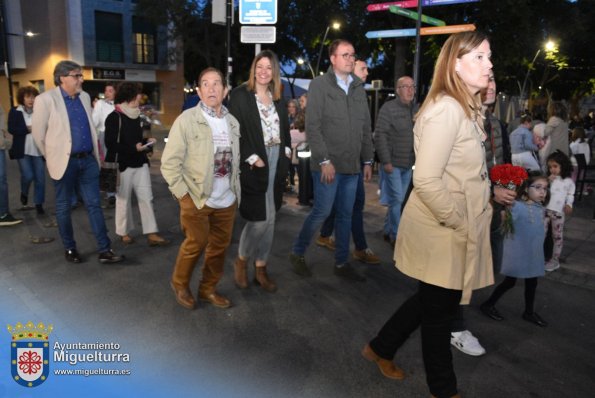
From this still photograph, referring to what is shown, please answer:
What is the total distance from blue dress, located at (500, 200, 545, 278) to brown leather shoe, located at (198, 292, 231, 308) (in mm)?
2248

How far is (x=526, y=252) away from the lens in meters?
3.82

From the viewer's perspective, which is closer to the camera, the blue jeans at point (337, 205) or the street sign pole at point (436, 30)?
the blue jeans at point (337, 205)

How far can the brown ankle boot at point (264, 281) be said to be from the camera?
4.44m

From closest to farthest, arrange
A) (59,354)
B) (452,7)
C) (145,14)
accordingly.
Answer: (59,354) → (452,7) → (145,14)

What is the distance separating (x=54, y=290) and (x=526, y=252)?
13.4 feet

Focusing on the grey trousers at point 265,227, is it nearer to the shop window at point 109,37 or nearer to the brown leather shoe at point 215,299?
the brown leather shoe at point 215,299

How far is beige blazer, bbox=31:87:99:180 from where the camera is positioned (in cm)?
488

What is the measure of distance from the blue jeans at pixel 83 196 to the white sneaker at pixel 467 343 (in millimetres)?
3620

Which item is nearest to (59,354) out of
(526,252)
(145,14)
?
(526,252)

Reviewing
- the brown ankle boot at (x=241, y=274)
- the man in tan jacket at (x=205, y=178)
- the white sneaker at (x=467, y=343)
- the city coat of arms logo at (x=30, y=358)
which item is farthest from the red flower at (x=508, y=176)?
the city coat of arms logo at (x=30, y=358)

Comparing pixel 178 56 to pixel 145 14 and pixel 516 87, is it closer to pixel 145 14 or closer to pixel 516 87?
pixel 145 14

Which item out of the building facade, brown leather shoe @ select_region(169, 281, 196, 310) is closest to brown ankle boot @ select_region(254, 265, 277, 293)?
brown leather shoe @ select_region(169, 281, 196, 310)

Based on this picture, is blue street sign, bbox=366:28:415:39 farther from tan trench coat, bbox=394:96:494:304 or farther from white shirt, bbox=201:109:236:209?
tan trench coat, bbox=394:96:494:304

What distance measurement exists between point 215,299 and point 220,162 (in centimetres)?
117
